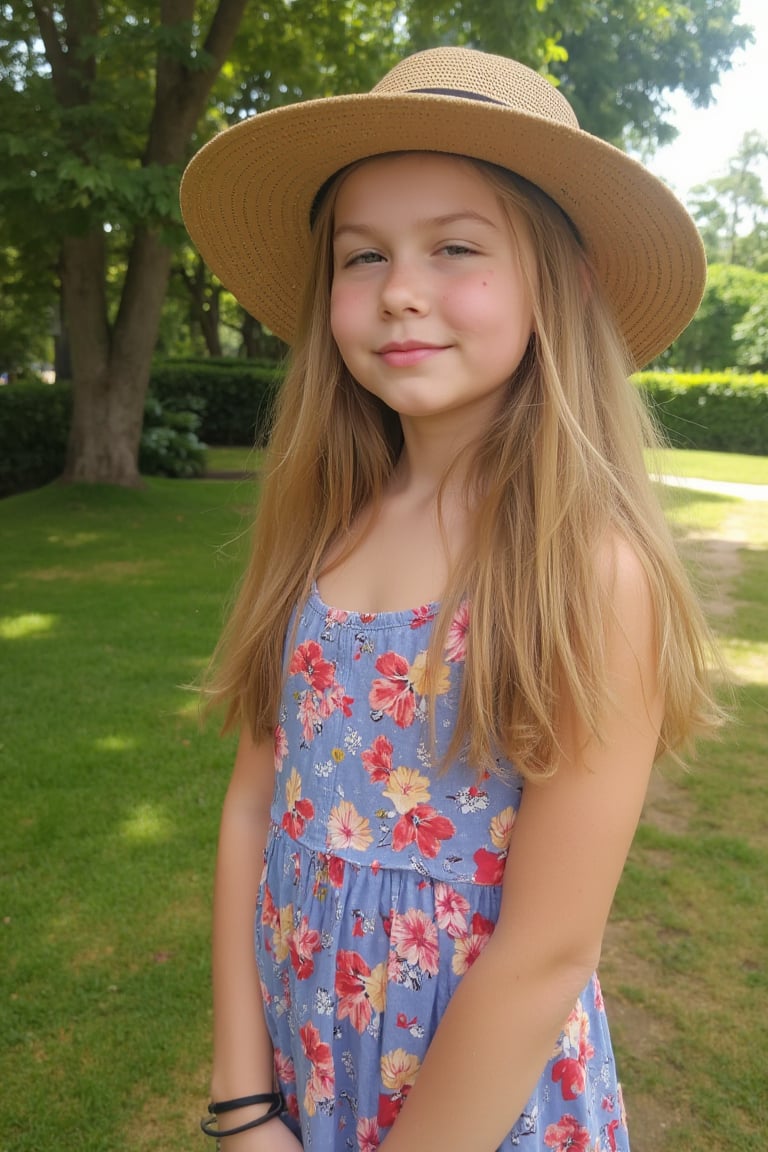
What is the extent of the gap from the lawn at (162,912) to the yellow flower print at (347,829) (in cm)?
78

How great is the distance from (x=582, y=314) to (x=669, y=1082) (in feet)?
6.80

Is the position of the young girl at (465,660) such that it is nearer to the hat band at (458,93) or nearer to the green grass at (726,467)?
the hat band at (458,93)

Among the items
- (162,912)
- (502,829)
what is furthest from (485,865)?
(162,912)

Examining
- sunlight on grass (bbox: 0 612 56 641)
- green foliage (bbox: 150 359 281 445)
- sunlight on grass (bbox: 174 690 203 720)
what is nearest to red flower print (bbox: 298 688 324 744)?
sunlight on grass (bbox: 174 690 203 720)

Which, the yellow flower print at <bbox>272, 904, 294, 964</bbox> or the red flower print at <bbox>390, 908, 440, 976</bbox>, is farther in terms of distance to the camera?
the yellow flower print at <bbox>272, 904, 294, 964</bbox>

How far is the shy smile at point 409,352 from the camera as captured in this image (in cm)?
123

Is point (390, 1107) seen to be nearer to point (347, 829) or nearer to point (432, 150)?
point (347, 829)

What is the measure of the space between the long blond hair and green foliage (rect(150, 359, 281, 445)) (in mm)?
15553

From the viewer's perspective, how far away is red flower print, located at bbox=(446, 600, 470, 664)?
121 centimetres

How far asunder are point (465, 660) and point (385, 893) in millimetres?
320

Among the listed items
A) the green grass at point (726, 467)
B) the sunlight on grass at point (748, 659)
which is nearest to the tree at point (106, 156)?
the sunlight on grass at point (748, 659)

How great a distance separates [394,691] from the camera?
4.15 ft

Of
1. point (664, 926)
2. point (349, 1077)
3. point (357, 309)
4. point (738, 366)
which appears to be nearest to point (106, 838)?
point (664, 926)

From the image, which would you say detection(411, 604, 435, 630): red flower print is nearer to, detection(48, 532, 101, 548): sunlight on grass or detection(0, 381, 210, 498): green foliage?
detection(48, 532, 101, 548): sunlight on grass
